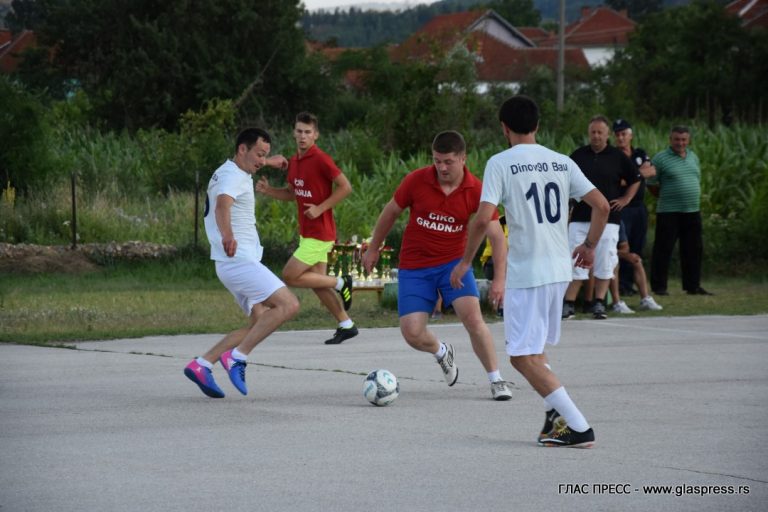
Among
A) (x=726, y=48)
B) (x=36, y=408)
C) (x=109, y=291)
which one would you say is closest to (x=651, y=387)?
(x=36, y=408)

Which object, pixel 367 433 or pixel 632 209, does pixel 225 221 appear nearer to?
pixel 367 433

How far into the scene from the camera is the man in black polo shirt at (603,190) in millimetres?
14688

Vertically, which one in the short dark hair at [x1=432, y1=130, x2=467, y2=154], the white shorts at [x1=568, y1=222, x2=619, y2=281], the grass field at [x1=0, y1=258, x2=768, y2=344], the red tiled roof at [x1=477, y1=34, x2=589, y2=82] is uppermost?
the red tiled roof at [x1=477, y1=34, x2=589, y2=82]

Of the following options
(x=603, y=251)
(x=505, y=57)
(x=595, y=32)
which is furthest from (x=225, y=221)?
(x=595, y=32)

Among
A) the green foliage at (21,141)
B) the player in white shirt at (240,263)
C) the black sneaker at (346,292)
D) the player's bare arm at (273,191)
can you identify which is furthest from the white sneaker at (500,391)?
the green foliage at (21,141)

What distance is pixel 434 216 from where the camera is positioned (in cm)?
968

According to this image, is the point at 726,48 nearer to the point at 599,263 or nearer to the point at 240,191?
the point at 599,263

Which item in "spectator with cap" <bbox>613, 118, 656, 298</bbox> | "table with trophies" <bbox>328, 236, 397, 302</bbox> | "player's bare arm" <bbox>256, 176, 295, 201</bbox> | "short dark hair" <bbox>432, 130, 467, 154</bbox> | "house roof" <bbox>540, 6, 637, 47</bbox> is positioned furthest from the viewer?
"house roof" <bbox>540, 6, 637, 47</bbox>

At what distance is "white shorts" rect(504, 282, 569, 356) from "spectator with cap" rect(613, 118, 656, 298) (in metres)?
7.51

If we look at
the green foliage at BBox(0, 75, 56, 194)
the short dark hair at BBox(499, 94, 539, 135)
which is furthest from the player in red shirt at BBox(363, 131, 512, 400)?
the green foliage at BBox(0, 75, 56, 194)

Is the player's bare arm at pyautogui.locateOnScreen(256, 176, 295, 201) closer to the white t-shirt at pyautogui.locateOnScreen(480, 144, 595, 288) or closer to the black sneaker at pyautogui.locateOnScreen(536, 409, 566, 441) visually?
the white t-shirt at pyautogui.locateOnScreen(480, 144, 595, 288)

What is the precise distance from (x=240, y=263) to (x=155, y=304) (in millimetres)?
6913

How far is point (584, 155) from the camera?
585 inches

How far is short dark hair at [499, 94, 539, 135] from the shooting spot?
25.5 feet
